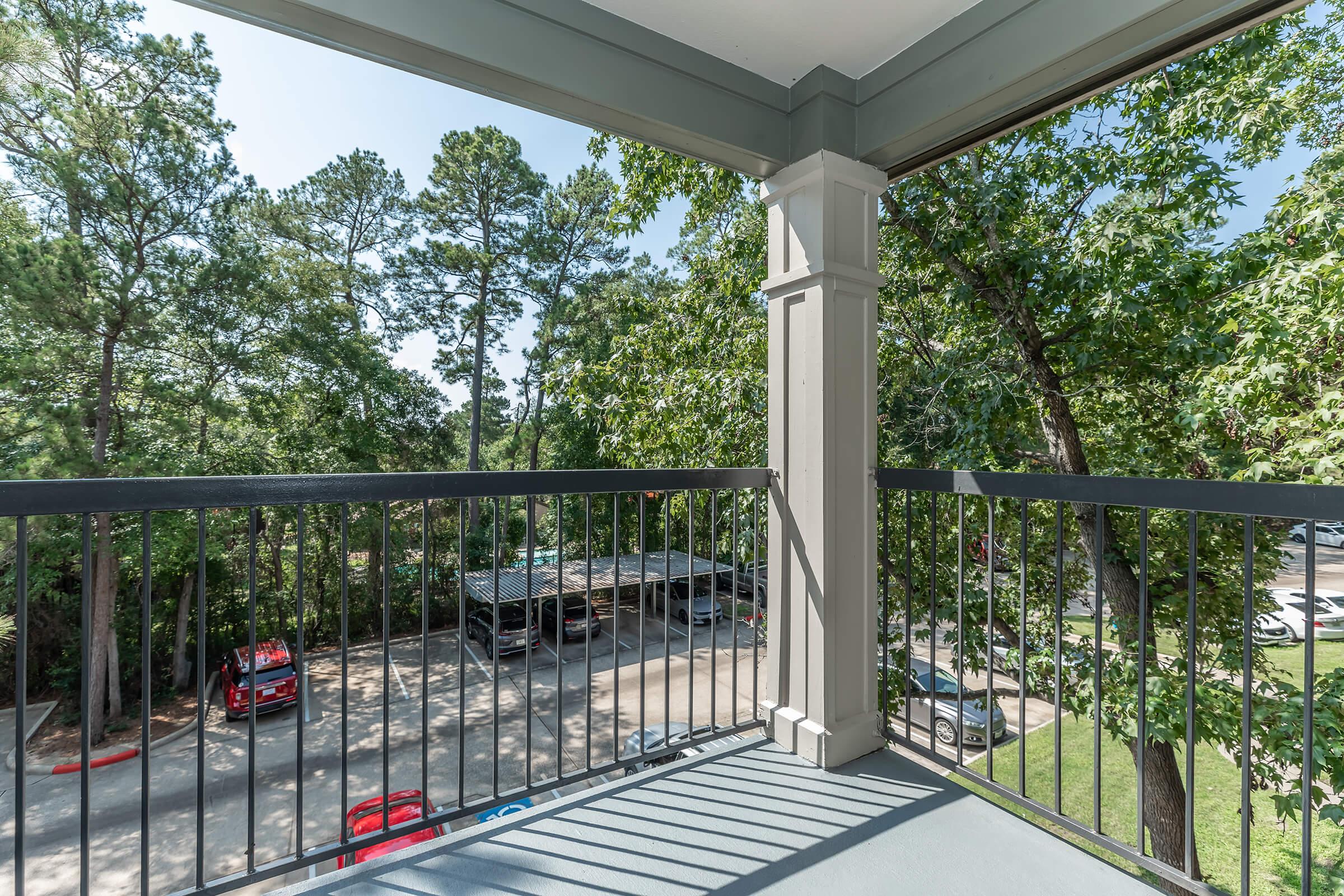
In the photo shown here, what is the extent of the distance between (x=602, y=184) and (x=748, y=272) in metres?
9.67

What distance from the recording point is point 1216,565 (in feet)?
11.3

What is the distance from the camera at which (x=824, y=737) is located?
172cm

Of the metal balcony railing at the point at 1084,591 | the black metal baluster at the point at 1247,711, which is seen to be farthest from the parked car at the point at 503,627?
the black metal baluster at the point at 1247,711

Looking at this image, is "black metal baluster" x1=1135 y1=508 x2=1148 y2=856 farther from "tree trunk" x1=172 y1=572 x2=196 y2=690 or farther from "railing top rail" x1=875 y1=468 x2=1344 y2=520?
"tree trunk" x1=172 y1=572 x2=196 y2=690

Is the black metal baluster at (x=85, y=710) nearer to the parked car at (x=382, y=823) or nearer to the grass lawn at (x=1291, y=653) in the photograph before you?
the parked car at (x=382, y=823)

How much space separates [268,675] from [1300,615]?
1056cm

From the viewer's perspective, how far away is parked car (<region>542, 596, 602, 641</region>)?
1002 centimetres

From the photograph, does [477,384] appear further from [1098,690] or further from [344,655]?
[1098,690]

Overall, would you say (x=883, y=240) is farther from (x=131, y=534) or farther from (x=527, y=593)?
(x=131, y=534)

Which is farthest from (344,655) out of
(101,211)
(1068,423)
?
(101,211)

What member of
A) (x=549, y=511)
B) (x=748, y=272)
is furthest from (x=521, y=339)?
(x=748, y=272)

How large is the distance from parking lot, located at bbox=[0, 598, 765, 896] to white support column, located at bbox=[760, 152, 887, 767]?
2.14m

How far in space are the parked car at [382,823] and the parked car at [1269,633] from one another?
3.83 meters

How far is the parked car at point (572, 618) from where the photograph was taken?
32.9 feet
